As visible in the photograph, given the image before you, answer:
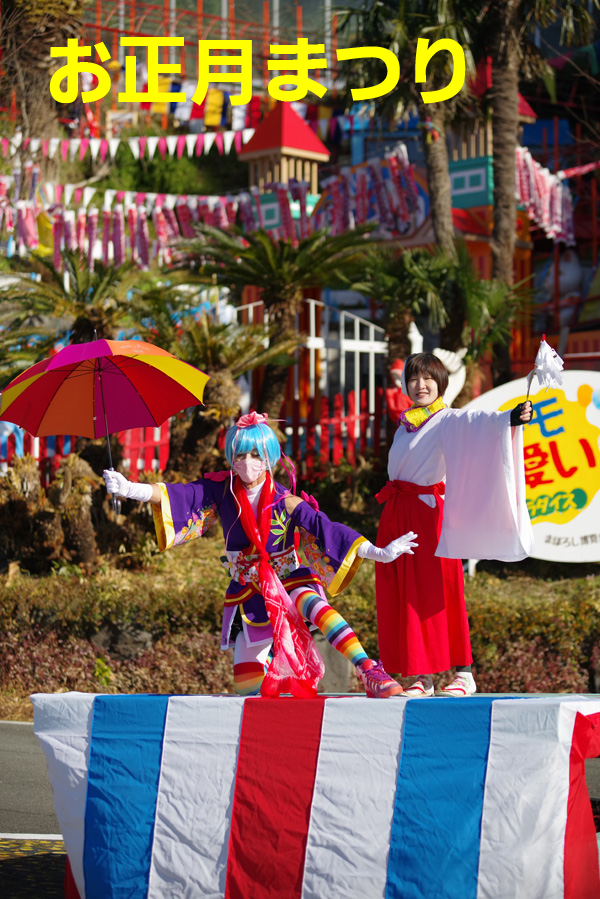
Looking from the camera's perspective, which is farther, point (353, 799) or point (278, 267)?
point (278, 267)

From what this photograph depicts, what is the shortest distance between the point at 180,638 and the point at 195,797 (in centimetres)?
371

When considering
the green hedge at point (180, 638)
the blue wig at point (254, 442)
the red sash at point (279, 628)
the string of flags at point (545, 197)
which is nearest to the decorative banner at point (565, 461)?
the green hedge at point (180, 638)

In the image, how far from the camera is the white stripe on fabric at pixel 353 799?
3.28 m

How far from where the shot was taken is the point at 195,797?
347 cm

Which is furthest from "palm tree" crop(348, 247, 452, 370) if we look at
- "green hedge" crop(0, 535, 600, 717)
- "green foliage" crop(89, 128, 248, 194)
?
"green foliage" crop(89, 128, 248, 194)

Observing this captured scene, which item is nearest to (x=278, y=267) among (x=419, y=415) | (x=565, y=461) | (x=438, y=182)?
(x=438, y=182)

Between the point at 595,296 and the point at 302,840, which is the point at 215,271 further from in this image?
the point at 595,296

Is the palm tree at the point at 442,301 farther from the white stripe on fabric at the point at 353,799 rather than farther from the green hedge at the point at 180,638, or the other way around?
the white stripe on fabric at the point at 353,799

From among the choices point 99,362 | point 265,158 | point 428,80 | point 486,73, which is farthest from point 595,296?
point 99,362

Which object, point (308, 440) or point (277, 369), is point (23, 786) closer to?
point (277, 369)

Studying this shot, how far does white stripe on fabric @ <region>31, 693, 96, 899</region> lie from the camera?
3.53m

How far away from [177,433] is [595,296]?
1374 centimetres

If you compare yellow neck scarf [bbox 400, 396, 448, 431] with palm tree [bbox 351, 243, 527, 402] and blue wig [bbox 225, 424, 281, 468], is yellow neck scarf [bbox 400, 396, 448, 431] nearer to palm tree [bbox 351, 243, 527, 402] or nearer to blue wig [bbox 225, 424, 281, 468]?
blue wig [bbox 225, 424, 281, 468]

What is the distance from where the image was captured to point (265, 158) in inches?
639
